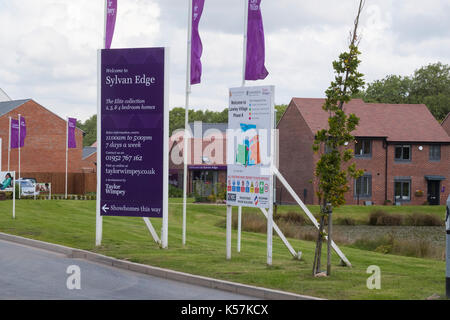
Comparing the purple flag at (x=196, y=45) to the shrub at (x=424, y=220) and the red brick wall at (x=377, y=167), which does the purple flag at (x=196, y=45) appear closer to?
the shrub at (x=424, y=220)

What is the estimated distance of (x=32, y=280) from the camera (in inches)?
472

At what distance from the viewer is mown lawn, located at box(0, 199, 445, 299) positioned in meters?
11.2

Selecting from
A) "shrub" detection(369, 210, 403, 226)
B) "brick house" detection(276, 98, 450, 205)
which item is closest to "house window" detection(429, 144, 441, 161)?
"brick house" detection(276, 98, 450, 205)

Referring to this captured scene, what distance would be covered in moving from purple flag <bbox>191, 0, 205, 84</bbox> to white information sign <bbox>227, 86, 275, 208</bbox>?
3.67 meters

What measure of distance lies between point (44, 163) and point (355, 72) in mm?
52928

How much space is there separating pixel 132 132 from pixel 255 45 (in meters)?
3.85

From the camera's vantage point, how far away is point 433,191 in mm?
53062

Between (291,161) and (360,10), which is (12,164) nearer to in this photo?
(291,161)

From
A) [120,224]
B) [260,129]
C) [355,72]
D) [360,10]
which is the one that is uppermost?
[360,10]

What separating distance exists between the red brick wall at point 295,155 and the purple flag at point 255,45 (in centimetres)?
3318
